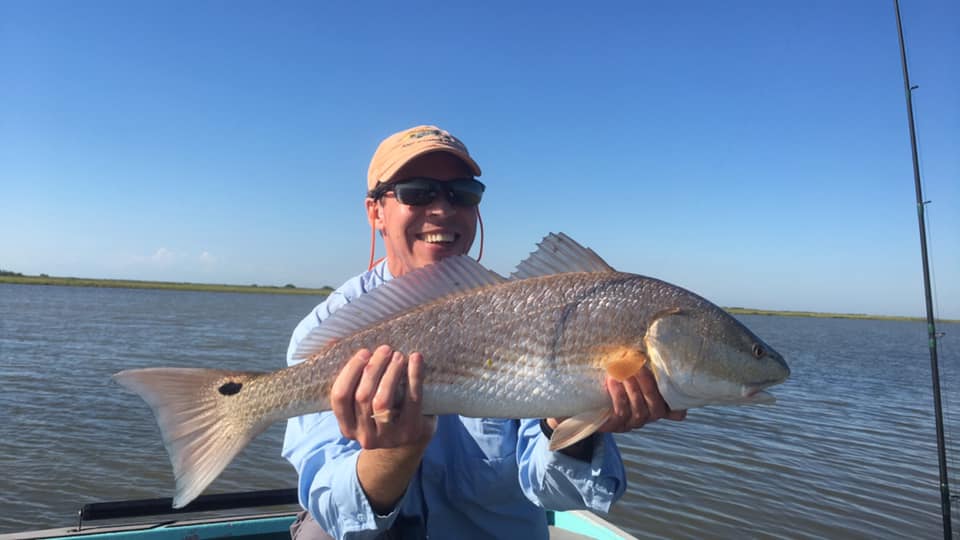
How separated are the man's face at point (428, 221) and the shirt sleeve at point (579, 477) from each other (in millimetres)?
1432

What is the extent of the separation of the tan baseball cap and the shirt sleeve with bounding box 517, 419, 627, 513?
73.7 inches

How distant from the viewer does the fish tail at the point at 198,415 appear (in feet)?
8.68

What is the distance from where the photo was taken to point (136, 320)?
118 ft

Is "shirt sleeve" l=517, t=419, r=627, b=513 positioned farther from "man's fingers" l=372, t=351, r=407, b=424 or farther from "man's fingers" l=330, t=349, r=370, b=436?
"man's fingers" l=330, t=349, r=370, b=436

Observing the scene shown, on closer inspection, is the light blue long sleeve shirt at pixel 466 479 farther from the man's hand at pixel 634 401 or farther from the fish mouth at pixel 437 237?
the fish mouth at pixel 437 237

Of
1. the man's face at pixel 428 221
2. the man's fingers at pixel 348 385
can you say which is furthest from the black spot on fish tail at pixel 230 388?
the man's face at pixel 428 221

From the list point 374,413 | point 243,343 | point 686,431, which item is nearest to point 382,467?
point 374,413

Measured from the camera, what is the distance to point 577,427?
2.67 meters

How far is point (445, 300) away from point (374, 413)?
628 mm

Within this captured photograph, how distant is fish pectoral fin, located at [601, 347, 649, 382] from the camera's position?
2641 millimetres

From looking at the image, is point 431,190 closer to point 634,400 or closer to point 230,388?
point 230,388

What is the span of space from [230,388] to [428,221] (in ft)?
5.34

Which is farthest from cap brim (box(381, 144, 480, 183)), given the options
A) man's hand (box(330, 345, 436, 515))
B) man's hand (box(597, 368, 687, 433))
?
man's hand (box(597, 368, 687, 433))

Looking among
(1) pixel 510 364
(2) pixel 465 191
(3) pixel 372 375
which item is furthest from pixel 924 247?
(3) pixel 372 375
